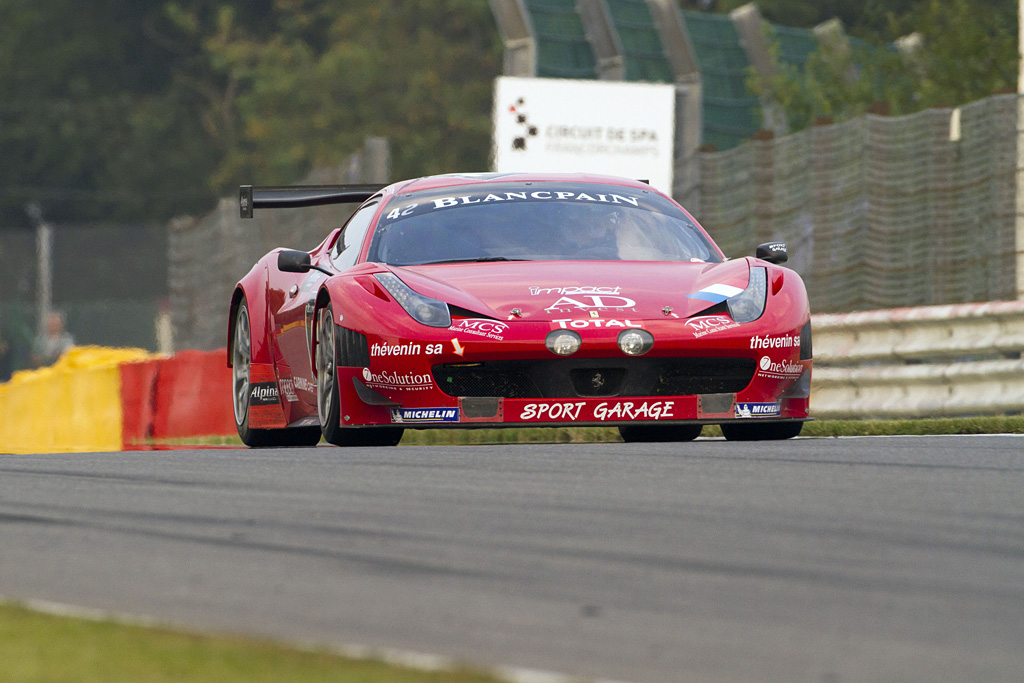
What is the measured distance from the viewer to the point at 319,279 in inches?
A: 359

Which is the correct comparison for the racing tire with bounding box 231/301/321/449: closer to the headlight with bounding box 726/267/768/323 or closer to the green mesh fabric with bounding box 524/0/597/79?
the headlight with bounding box 726/267/768/323

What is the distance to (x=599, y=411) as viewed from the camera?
792cm

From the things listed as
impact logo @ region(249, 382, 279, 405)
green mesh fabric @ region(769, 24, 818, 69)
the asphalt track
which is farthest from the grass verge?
green mesh fabric @ region(769, 24, 818, 69)

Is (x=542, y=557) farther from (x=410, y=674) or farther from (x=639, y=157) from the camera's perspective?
(x=639, y=157)

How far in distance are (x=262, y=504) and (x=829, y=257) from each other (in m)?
8.98

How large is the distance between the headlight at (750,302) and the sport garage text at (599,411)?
0.49 meters

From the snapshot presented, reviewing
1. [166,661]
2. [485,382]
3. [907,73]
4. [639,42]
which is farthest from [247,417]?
[907,73]

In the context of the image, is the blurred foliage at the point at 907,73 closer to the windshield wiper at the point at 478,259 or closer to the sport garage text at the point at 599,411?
the windshield wiper at the point at 478,259

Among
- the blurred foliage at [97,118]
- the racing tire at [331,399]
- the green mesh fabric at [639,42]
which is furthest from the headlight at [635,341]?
the blurred foliage at [97,118]

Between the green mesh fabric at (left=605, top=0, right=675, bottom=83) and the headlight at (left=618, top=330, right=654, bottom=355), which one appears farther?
the green mesh fabric at (left=605, top=0, right=675, bottom=83)

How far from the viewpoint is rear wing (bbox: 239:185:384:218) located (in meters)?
11.4

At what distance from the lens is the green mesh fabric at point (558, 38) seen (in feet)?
71.6

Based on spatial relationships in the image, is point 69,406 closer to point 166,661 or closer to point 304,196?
point 304,196

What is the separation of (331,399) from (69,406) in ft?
32.6
